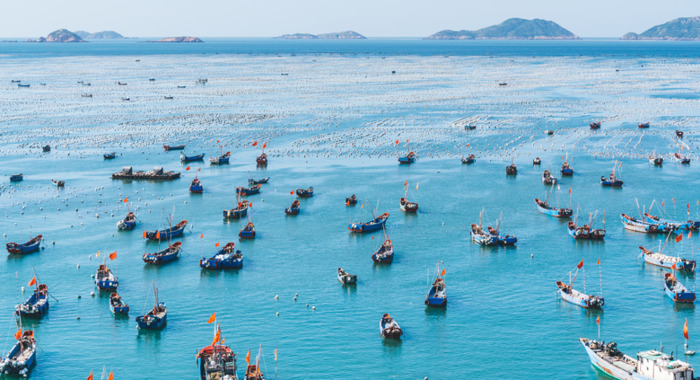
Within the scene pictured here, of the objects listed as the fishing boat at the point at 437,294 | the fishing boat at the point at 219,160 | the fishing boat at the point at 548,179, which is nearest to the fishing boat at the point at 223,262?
the fishing boat at the point at 437,294

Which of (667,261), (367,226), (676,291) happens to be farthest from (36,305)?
(667,261)

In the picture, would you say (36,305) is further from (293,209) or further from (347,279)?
(293,209)

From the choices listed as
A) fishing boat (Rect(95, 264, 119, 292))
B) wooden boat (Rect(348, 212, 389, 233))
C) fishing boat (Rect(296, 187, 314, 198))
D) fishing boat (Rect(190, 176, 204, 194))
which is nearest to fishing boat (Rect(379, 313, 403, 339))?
fishing boat (Rect(95, 264, 119, 292))

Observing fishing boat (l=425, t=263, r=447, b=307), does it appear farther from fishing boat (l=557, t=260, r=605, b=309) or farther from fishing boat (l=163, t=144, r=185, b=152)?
fishing boat (l=163, t=144, r=185, b=152)

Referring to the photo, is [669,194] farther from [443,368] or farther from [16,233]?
[16,233]

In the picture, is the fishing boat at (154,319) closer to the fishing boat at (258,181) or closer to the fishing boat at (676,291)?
the fishing boat at (676,291)

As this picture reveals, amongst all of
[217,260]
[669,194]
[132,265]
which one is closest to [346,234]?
[217,260]

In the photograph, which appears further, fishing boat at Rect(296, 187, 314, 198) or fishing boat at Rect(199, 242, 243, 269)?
fishing boat at Rect(296, 187, 314, 198)
